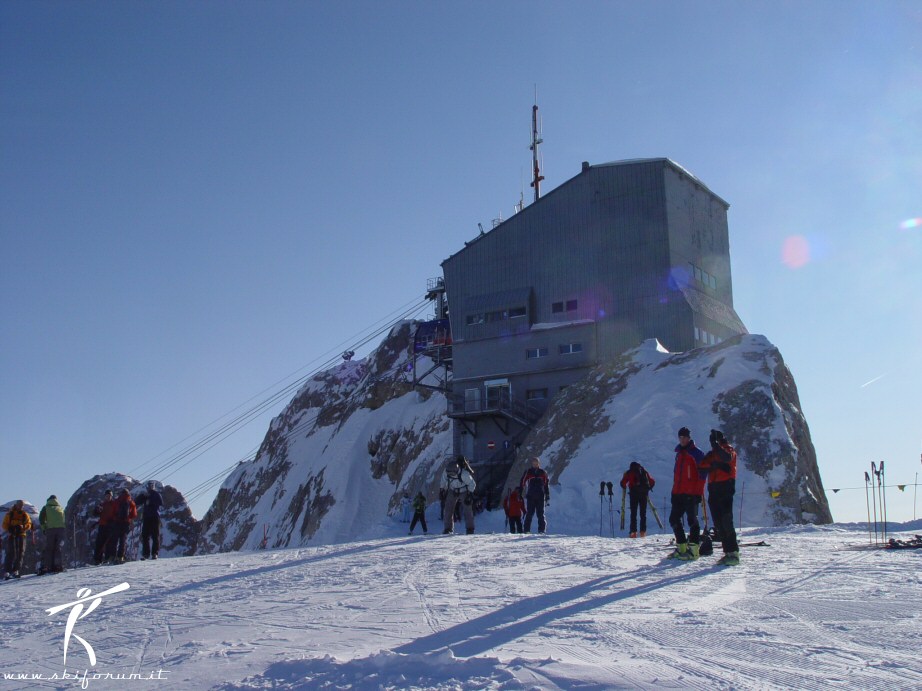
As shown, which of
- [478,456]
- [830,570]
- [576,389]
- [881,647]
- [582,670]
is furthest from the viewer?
[478,456]

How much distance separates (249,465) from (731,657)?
79.9 meters

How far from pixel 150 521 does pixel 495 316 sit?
2500 centimetres

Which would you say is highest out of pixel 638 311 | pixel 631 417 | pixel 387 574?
pixel 638 311

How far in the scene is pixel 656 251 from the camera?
37.6 m

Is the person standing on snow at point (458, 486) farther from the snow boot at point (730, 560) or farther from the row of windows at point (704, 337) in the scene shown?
the row of windows at point (704, 337)

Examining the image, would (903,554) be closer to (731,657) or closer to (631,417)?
(731,657)

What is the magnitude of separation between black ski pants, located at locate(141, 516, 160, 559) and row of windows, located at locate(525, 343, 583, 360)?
2376cm

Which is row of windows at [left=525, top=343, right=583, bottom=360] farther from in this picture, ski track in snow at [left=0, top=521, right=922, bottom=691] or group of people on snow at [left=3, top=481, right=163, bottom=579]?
ski track in snow at [left=0, top=521, right=922, bottom=691]

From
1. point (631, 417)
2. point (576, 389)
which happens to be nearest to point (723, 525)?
point (631, 417)

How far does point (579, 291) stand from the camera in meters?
39.3

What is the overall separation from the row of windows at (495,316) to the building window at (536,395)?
12.4 feet

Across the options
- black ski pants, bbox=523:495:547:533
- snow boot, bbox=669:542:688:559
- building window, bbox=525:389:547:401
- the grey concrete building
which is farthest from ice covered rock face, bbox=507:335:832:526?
snow boot, bbox=669:542:688:559

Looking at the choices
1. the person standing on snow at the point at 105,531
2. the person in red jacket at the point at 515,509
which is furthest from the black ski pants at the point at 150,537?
the person in red jacket at the point at 515,509

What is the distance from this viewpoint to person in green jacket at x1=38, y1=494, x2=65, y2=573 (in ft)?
56.2
